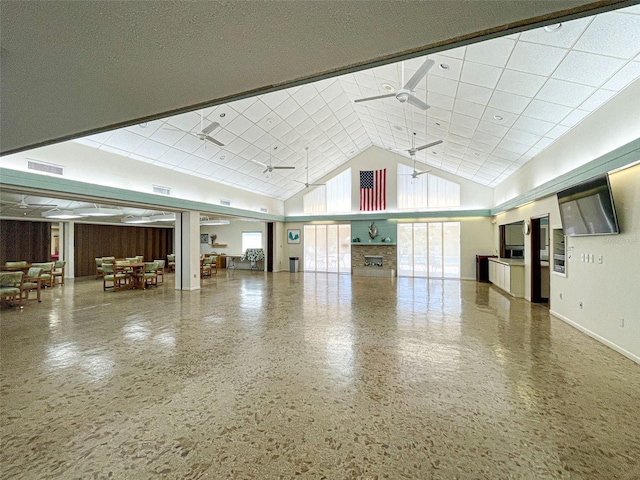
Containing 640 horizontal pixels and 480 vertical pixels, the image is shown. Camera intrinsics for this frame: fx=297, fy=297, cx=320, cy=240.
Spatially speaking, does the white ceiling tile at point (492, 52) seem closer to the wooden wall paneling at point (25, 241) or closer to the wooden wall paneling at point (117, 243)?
the wooden wall paneling at point (117, 243)

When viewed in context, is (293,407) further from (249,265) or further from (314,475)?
(249,265)

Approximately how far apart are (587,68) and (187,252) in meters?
10.1

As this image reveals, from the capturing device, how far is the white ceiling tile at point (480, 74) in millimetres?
4770

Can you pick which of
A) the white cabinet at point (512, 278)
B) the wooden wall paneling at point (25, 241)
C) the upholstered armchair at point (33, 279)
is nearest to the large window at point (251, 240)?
the wooden wall paneling at point (25, 241)

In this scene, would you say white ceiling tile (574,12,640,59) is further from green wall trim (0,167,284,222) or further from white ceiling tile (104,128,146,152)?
green wall trim (0,167,284,222)

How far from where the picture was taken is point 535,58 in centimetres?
408

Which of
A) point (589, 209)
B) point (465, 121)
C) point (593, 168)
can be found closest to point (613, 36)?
point (593, 168)

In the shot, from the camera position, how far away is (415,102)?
5227 mm

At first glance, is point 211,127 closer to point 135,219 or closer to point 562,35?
point 562,35

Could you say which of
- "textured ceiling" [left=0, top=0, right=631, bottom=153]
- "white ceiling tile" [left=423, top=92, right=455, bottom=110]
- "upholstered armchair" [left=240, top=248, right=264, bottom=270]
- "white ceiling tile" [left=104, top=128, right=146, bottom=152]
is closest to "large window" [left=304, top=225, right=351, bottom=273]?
"upholstered armchair" [left=240, top=248, right=264, bottom=270]

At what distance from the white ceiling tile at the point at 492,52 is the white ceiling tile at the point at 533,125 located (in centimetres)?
170

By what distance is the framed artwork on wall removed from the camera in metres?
15.8

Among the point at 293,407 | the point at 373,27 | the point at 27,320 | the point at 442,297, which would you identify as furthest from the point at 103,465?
the point at 442,297

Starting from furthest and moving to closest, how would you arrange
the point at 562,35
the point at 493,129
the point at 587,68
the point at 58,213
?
the point at 58,213 → the point at 493,129 → the point at 587,68 → the point at 562,35
